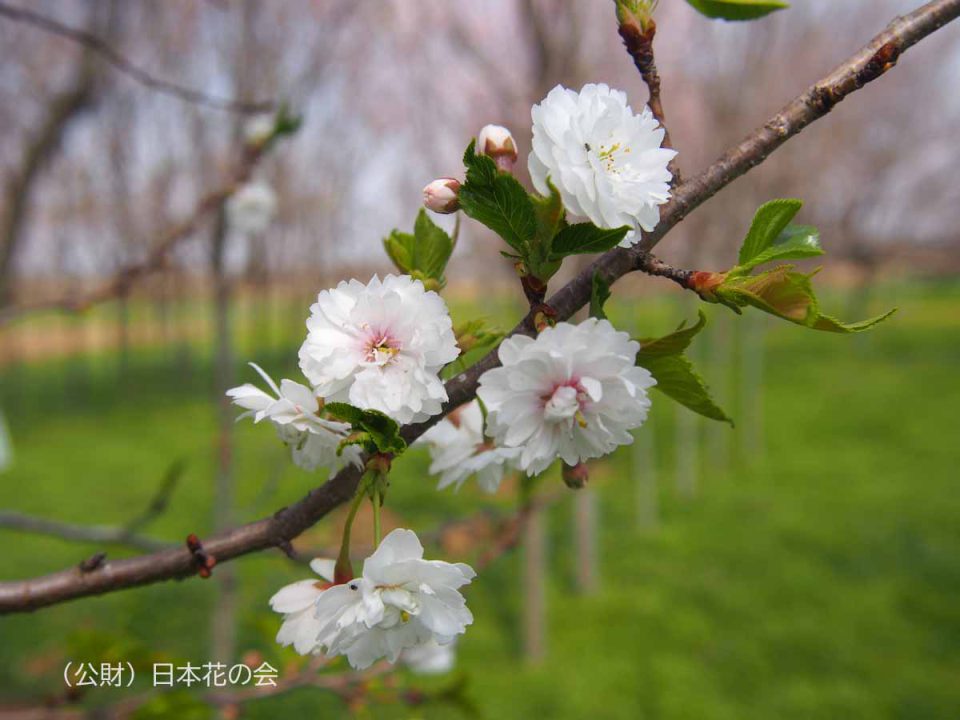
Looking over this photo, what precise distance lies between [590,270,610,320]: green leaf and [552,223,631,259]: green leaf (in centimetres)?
2

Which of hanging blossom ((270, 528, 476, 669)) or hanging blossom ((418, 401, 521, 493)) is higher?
hanging blossom ((418, 401, 521, 493))

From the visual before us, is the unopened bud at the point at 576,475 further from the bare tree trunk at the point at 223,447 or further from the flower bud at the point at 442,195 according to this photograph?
the bare tree trunk at the point at 223,447

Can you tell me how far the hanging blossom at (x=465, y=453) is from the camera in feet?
2.10

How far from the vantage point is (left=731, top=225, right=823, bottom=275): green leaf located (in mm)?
535

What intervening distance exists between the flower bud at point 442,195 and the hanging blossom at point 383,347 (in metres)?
0.06

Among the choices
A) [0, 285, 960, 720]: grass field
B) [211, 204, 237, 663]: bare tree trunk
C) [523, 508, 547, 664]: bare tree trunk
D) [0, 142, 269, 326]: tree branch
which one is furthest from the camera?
[523, 508, 547, 664]: bare tree trunk

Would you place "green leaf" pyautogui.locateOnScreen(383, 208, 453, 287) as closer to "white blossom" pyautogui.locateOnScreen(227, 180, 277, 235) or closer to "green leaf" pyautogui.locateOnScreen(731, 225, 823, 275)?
"green leaf" pyautogui.locateOnScreen(731, 225, 823, 275)

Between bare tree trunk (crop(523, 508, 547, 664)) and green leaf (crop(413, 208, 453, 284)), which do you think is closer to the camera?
green leaf (crop(413, 208, 453, 284))

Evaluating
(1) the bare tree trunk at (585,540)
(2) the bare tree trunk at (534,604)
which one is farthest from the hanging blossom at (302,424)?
(1) the bare tree trunk at (585,540)


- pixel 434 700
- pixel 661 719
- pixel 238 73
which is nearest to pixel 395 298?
pixel 434 700

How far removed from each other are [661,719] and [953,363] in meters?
9.54

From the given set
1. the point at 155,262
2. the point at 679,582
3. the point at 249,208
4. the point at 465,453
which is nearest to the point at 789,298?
the point at 465,453

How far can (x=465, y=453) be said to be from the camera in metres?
0.69

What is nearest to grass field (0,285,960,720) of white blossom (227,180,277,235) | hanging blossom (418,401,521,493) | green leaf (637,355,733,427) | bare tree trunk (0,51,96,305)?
hanging blossom (418,401,521,493)
